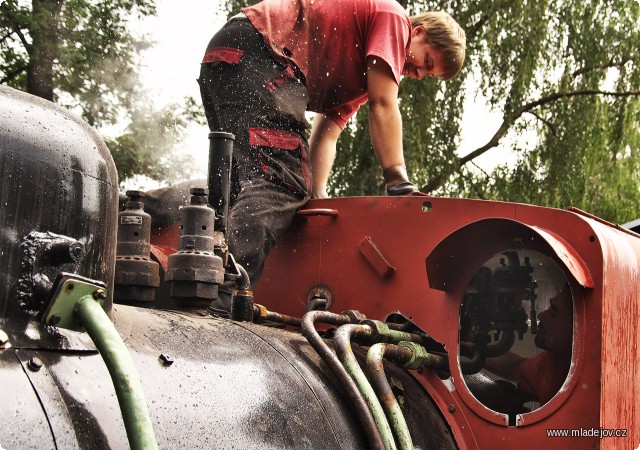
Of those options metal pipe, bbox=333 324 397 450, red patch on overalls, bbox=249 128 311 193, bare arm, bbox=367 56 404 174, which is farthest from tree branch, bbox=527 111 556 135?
metal pipe, bbox=333 324 397 450

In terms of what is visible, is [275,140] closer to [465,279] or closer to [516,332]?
[465,279]

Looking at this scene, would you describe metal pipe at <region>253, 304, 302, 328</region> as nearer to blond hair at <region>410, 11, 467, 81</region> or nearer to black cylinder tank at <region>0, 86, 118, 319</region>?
black cylinder tank at <region>0, 86, 118, 319</region>

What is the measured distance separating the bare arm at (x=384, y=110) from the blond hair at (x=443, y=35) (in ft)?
1.48

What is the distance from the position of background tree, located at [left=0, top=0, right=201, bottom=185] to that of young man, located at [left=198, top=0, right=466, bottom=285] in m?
2.33

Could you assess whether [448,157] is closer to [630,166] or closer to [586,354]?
[630,166]

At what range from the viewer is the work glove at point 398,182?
3.18 meters

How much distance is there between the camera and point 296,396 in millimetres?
2037

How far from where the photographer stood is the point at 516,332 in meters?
2.70

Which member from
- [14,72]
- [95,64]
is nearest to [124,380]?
[95,64]

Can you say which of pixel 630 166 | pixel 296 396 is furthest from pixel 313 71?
pixel 630 166

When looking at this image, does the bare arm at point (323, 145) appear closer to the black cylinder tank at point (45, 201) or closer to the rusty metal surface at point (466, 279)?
the rusty metal surface at point (466, 279)

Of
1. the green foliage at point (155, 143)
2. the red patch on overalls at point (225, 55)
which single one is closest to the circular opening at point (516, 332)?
the red patch on overalls at point (225, 55)

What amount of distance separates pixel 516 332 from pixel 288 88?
118 centimetres

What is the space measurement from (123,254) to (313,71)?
58.1 inches
